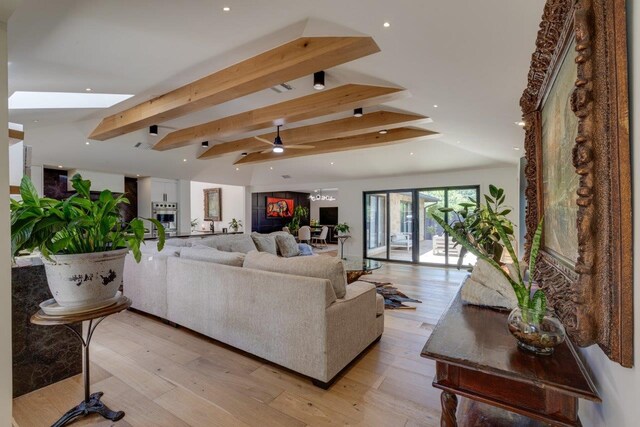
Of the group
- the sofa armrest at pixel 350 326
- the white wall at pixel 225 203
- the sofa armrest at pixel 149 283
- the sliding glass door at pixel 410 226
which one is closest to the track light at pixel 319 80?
the sofa armrest at pixel 350 326

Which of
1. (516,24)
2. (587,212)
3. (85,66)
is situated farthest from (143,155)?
(587,212)

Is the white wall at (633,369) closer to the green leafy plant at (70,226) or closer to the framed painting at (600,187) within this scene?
the framed painting at (600,187)

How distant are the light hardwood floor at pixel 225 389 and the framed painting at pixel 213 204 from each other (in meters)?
9.47

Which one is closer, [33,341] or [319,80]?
[33,341]

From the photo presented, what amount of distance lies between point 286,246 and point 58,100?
430 cm

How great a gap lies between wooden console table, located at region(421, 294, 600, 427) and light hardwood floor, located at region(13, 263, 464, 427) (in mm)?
969

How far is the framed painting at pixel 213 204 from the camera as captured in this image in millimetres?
12367

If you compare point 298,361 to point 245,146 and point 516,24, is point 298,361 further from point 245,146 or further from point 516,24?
point 245,146

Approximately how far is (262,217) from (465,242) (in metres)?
11.4

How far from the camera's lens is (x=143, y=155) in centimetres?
692

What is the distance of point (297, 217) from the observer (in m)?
13.0

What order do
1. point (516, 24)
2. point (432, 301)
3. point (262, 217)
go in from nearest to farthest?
point (516, 24), point (432, 301), point (262, 217)

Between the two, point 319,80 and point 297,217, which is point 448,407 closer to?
point 319,80

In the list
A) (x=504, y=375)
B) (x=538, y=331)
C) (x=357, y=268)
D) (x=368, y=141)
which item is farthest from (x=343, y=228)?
(x=504, y=375)
